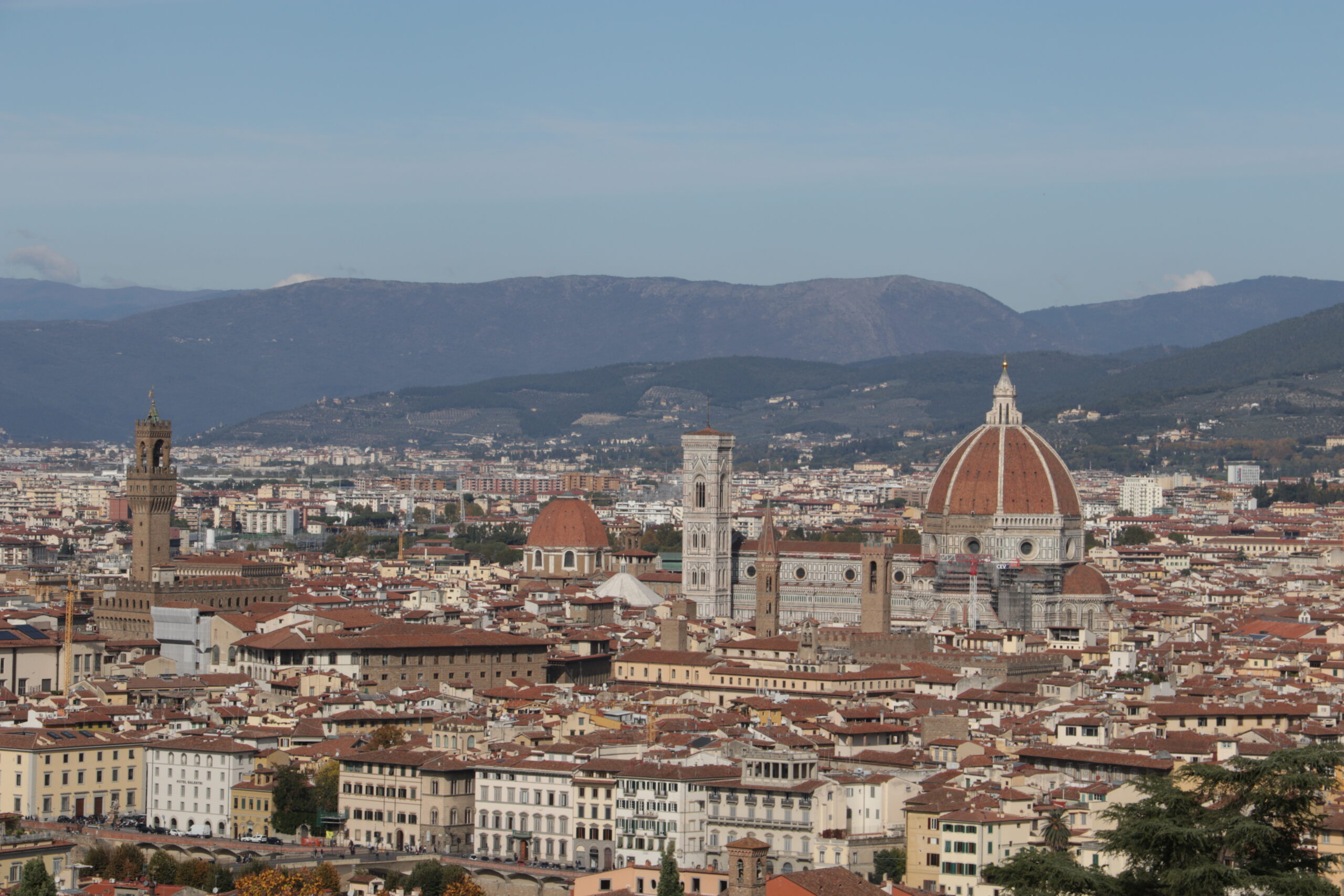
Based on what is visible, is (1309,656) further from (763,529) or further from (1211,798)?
(1211,798)

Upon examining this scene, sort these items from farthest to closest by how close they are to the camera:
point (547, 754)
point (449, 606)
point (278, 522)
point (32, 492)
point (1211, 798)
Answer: point (32, 492) < point (278, 522) < point (449, 606) < point (547, 754) < point (1211, 798)

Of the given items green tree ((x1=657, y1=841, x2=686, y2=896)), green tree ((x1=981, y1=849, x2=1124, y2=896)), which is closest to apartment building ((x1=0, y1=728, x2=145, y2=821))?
green tree ((x1=657, y1=841, x2=686, y2=896))

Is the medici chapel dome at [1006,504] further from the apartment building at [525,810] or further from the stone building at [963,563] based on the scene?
the apartment building at [525,810]

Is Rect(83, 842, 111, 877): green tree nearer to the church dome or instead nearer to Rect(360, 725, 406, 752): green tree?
Rect(360, 725, 406, 752): green tree

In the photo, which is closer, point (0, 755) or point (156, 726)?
point (0, 755)

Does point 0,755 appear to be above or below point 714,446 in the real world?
below

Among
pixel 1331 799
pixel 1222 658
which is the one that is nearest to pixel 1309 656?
→ pixel 1222 658

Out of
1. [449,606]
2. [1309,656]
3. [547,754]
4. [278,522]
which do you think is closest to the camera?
[547,754]

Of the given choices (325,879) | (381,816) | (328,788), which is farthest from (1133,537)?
(325,879)
